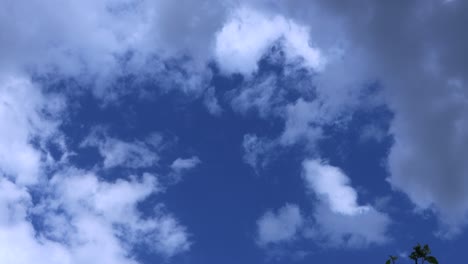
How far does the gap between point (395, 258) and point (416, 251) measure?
5315 mm

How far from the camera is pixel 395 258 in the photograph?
70562 mm

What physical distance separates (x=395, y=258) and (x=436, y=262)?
291 inches

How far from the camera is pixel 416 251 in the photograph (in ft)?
241

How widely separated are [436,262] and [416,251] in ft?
10.9

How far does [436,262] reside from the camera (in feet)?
236
